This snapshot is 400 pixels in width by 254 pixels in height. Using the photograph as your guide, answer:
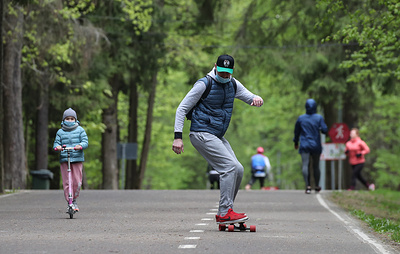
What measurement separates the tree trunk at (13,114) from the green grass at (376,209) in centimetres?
1003

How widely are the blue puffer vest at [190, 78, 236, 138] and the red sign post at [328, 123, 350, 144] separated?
24.3m

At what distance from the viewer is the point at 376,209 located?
56.3 feet

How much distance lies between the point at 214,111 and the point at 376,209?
705cm

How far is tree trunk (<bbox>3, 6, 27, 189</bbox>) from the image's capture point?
26188mm

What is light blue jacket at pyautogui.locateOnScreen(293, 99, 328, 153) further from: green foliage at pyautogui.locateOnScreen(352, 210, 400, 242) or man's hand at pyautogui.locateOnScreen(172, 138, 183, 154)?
man's hand at pyautogui.locateOnScreen(172, 138, 183, 154)

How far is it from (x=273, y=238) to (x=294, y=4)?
2447 centimetres

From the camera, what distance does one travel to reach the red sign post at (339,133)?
1378 inches

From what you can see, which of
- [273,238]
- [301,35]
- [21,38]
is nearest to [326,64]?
[301,35]

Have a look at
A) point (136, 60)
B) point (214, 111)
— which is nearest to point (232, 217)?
point (214, 111)

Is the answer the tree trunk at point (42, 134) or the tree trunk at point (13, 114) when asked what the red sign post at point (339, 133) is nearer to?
the tree trunk at point (42, 134)

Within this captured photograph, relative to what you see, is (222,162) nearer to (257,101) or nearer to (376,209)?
(257,101)

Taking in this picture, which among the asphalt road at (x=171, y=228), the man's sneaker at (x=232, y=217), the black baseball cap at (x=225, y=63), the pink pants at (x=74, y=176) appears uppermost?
the black baseball cap at (x=225, y=63)

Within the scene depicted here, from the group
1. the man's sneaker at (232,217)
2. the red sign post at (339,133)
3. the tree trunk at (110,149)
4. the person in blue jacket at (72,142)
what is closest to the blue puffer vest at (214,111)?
the man's sneaker at (232,217)

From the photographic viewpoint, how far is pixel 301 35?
112 ft
